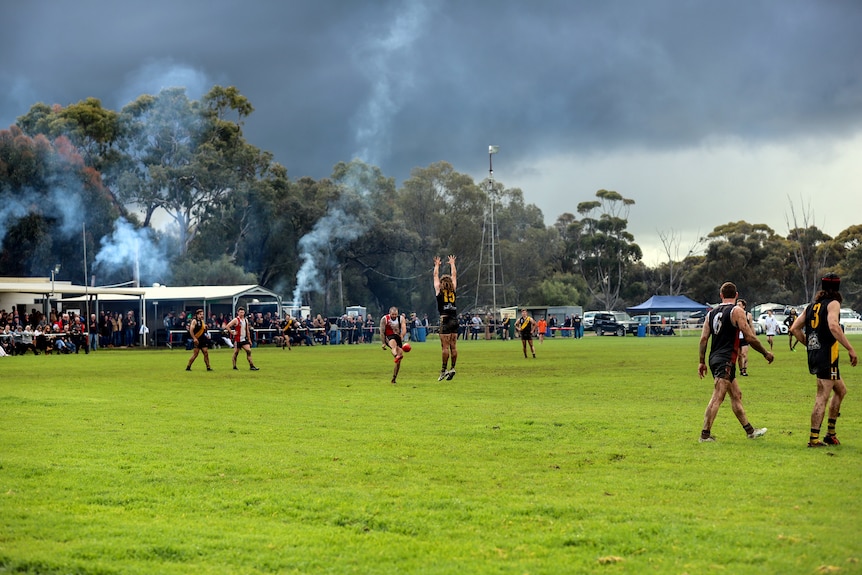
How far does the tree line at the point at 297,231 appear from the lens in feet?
227

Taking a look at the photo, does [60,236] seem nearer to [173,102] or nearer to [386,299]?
[173,102]

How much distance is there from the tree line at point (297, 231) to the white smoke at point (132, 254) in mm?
132

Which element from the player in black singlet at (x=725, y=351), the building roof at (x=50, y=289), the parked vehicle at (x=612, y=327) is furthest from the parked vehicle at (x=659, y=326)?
the player in black singlet at (x=725, y=351)

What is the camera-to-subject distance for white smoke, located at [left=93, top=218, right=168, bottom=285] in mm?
71750

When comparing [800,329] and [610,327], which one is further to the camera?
[610,327]

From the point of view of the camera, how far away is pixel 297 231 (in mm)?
88312

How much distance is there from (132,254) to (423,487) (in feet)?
227

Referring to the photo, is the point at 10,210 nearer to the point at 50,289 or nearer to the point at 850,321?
the point at 50,289

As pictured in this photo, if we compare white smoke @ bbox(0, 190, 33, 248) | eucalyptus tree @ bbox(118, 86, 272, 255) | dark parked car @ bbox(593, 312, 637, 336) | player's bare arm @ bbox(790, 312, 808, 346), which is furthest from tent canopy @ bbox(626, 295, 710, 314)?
player's bare arm @ bbox(790, 312, 808, 346)

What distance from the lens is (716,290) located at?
352 ft

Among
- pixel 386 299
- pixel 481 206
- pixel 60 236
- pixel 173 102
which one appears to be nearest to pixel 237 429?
pixel 60 236

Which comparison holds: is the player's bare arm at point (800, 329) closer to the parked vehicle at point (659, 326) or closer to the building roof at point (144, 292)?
the building roof at point (144, 292)

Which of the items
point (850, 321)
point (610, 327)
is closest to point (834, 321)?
point (610, 327)

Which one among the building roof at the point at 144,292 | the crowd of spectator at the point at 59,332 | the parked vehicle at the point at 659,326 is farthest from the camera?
the parked vehicle at the point at 659,326
